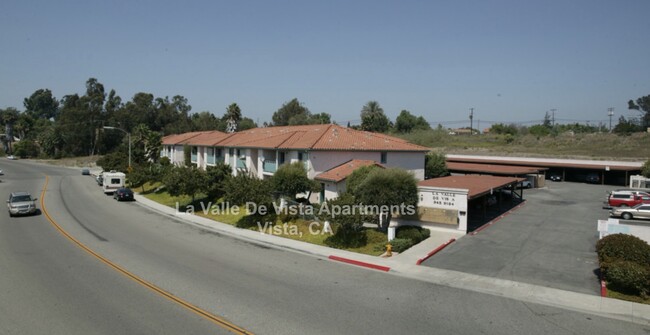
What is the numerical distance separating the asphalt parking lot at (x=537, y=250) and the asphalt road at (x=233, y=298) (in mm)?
3485

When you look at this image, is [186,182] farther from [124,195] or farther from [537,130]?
[537,130]

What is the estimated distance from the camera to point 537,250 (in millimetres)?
21609

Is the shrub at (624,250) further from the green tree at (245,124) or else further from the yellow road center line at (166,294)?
the green tree at (245,124)

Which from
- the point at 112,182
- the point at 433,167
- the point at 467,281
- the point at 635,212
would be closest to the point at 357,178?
the point at 467,281

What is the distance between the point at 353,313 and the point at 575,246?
16.1 metres

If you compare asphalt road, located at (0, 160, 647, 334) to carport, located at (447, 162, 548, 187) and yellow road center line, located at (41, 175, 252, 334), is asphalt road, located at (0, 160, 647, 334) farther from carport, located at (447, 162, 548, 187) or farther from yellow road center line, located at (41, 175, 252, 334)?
carport, located at (447, 162, 548, 187)

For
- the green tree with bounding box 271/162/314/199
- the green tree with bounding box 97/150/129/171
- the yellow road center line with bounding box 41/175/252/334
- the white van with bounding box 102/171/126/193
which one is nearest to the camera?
the yellow road center line with bounding box 41/175/252/334

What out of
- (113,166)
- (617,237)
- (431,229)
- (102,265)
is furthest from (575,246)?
(113,166)

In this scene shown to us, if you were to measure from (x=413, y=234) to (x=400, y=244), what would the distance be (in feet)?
6.61

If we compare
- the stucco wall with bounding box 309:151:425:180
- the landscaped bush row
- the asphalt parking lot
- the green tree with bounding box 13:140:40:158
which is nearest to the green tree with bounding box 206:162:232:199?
the stucco wall with bounding box 309:151:425:180

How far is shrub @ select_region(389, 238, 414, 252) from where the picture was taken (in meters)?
21.4

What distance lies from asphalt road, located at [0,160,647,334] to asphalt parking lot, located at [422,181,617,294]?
3.48 metres

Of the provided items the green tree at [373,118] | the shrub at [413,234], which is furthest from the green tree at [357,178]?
the green tree at [373,118]

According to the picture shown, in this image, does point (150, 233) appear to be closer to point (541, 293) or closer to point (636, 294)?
point (541, 293)
